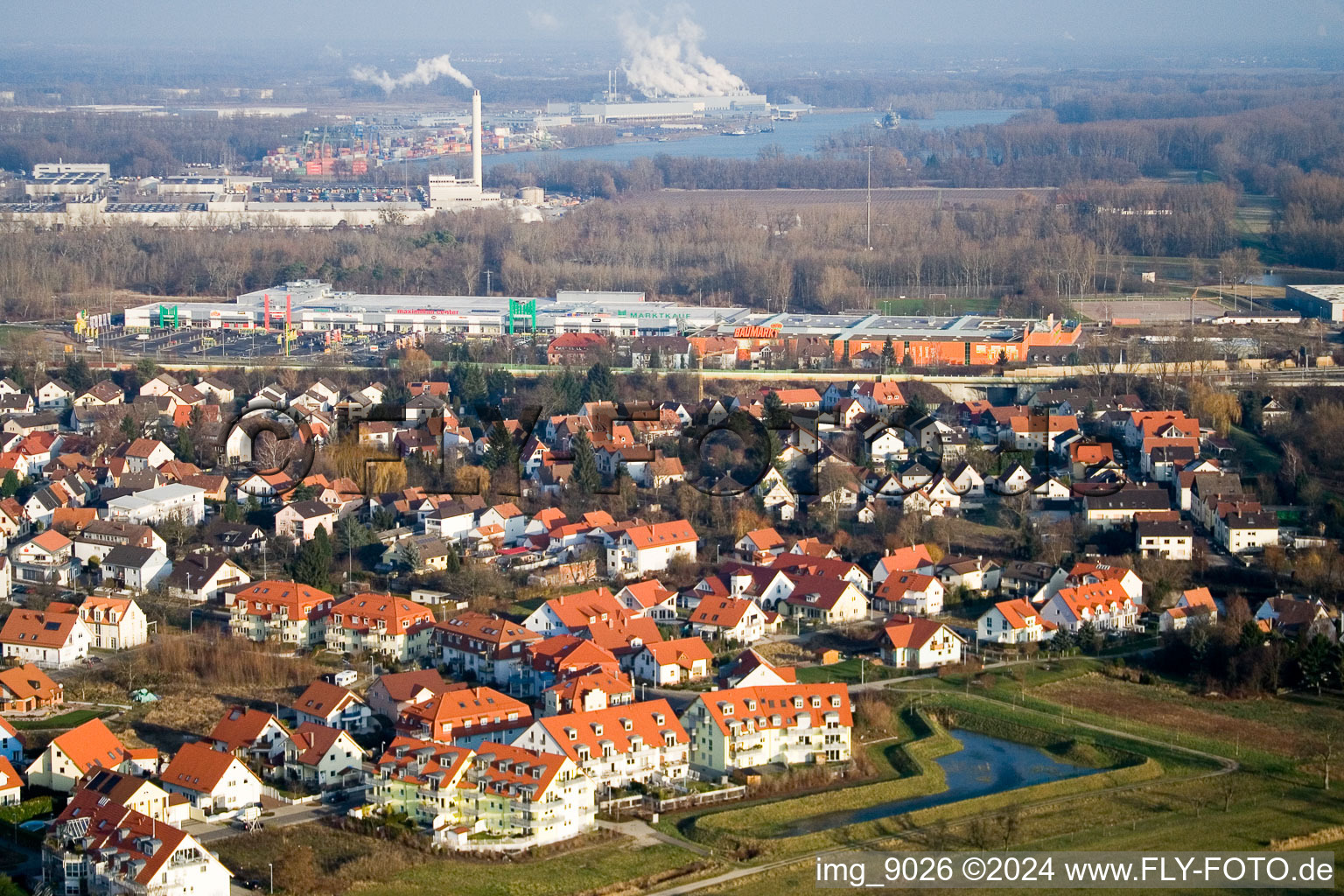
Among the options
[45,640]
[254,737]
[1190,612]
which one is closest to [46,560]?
[45,640]

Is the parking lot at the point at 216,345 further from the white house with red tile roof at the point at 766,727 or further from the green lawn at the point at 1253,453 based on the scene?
the white house with red tile roof at the point at 766,727

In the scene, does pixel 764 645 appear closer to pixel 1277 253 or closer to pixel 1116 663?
pixel 1116 663

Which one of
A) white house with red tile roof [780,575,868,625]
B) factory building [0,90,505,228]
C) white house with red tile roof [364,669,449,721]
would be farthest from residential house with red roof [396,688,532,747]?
factory building [0,90,505,228]

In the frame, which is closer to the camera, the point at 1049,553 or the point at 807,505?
the point at 1049,553

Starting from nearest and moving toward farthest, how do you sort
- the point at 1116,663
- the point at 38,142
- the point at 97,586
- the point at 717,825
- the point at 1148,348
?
the point at 717,825 → the point at 1116,663 → the point at 97,586 → the point at 1148,348 → the point at 38,142

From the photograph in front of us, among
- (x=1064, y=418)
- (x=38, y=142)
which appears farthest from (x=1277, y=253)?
(x=38, y=142)

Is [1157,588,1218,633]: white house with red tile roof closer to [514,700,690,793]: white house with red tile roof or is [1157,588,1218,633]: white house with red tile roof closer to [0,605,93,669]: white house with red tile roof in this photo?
[514,700,690,793]: white house with red tile roof

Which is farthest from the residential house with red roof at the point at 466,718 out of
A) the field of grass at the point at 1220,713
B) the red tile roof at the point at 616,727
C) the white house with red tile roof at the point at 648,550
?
the white house with red tile roof at the point at 648,550

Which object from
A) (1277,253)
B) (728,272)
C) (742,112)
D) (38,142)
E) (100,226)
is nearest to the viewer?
(728,272)
